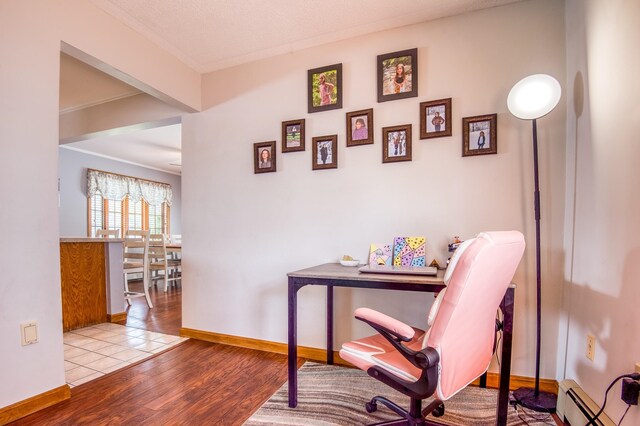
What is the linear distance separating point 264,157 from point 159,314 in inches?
93.4

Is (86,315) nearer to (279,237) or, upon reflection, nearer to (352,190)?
(279,237)

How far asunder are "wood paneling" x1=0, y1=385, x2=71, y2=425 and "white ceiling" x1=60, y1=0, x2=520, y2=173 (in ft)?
7.66

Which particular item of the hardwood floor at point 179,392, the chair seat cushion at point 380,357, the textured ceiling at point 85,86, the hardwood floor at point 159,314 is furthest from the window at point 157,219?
the chair seat cushion at point 380,357

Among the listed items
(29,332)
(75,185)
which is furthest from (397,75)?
(75,185)

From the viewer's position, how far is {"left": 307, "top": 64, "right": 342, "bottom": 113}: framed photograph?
2.26 m

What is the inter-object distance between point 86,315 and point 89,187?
3.46 meters

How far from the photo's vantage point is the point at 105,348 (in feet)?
8.04

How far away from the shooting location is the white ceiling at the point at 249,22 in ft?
6.31

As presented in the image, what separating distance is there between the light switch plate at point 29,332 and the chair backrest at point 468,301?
79.1 inches

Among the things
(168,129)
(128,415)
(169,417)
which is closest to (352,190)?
(169,417)

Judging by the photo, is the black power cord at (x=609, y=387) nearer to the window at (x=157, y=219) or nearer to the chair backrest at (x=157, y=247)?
the chair backrest at (x=157, y=247)

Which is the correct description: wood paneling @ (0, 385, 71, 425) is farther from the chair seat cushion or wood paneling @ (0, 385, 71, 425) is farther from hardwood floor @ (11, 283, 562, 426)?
the chair seat cushion

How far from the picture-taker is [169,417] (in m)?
1.56

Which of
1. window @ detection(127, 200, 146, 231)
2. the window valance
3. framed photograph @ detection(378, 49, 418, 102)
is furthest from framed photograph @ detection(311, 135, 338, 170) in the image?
window @ detection(127, 200, 146, 231)
